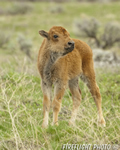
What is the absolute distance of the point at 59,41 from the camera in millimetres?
5730

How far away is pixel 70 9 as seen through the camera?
42750 mm

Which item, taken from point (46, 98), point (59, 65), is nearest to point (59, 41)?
point (59, 65)

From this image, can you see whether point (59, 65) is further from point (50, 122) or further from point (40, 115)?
point (40, 115)

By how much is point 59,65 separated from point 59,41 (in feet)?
2.00

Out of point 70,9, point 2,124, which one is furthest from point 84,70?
point 70,9

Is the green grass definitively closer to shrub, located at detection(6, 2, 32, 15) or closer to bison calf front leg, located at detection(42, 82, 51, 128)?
bison calf front leg, located at detection(42, 82, 51, 128)

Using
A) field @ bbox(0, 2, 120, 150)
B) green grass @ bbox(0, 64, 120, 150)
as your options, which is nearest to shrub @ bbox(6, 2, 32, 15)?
field @ bbox(0, 2, 120, 150)

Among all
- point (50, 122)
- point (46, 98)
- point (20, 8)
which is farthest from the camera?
point (20, 8)

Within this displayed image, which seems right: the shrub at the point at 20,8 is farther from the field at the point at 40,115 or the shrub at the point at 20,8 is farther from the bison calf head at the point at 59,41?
the bison calf head at the point at 59,41

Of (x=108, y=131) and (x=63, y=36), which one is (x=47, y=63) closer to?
(x=63, y=36)

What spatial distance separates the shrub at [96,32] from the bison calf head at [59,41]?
16.0 m

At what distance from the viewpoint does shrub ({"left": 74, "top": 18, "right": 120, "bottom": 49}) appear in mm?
21828

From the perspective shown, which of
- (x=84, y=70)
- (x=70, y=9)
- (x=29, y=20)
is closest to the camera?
(x=84, y=70)

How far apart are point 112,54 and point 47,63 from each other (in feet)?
32.5
